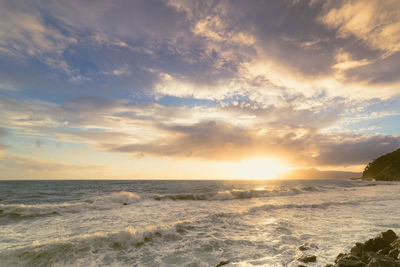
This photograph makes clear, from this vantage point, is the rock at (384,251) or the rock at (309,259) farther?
the rock at (309,259)

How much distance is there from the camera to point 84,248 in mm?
9891

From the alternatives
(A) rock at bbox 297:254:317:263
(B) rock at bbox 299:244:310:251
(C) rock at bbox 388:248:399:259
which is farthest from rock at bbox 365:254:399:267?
(B) rock at bbox 299:244:310:251

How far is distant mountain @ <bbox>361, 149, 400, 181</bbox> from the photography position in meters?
104

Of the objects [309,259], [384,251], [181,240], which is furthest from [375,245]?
[181,240]

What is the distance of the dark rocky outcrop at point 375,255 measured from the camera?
19.4 feet

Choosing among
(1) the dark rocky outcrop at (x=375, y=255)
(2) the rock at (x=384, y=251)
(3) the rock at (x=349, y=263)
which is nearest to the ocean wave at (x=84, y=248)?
(3) the rock at (x=349, y=263)

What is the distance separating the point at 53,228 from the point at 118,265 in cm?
852

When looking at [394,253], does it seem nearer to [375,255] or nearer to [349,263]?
[375,255]

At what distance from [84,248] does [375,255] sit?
38.8ft

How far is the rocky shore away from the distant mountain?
12634 centimetres

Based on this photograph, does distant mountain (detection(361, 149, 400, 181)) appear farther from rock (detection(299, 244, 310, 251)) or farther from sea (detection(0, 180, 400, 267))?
rock (detection(299, 244, 310, 251))

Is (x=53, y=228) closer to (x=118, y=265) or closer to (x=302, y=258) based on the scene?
(x=118, y=265)

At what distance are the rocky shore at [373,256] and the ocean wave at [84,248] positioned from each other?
7.69 meters

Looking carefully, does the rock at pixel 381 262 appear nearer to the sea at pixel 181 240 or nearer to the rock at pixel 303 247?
the sea at pixel 181 240
